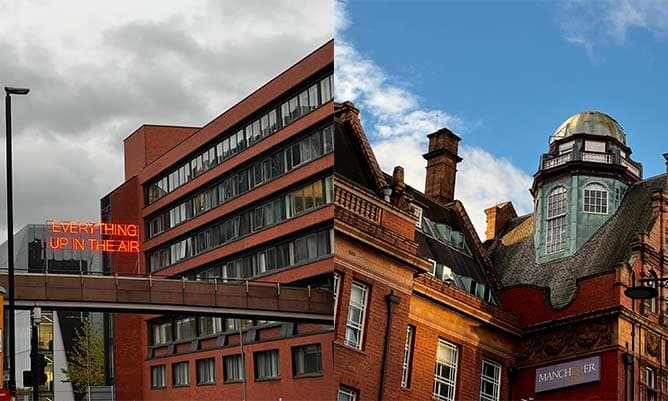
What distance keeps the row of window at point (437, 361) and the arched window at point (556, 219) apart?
4541mm

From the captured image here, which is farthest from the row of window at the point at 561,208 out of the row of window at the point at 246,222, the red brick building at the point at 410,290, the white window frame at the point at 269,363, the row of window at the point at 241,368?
the white window frame at the point at 269,363

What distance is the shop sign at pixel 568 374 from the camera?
22188 millimetres

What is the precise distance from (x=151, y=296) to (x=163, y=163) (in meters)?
21.8

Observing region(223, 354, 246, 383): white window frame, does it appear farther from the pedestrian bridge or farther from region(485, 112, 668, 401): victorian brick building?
region(485, 112, 668, 401): victorian brick building

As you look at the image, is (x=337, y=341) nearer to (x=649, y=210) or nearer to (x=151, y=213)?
(x=649, y=210)

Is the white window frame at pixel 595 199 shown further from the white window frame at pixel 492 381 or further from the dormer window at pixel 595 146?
the white window frame at pixel 492 381

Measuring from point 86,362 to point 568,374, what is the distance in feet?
186

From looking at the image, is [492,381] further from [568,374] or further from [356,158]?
[356,158]

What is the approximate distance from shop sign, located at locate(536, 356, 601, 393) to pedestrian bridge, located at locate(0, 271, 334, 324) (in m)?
13.8

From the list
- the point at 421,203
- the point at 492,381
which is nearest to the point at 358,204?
the point at 421,203

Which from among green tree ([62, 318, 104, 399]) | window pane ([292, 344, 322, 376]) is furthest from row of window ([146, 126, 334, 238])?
green tree ([62, 318, 104, 399])

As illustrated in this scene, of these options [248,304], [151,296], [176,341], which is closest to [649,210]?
[248,304]

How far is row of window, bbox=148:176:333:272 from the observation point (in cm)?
4266

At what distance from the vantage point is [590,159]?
2522 cm
